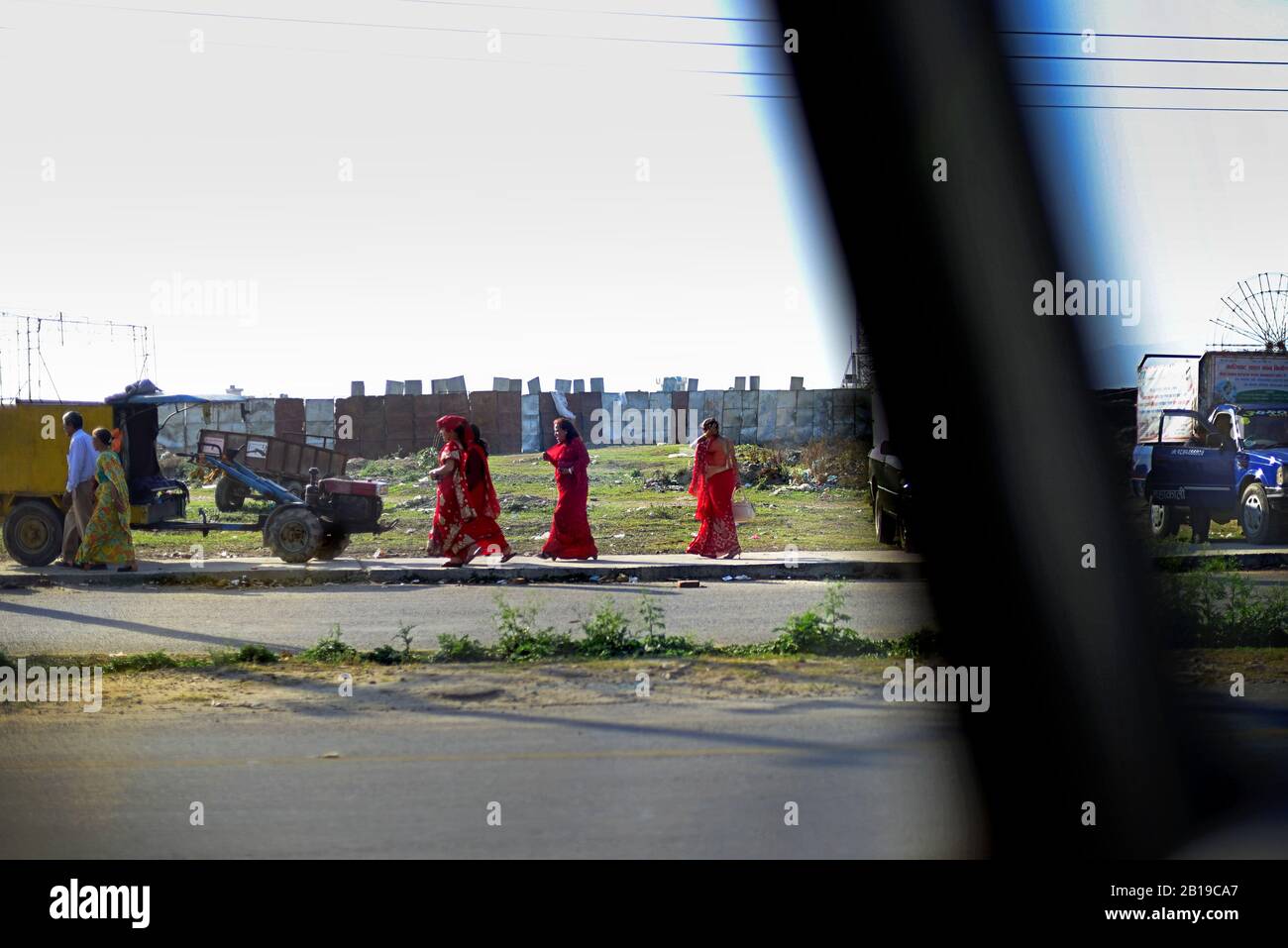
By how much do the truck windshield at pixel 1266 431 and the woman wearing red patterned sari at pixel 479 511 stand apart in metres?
11.0

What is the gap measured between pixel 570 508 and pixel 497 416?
89.2 feet

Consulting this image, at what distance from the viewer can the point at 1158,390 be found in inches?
1177

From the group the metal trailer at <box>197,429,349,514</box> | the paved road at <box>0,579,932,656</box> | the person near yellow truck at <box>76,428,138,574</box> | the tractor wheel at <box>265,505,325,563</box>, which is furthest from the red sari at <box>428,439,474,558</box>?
the person near yellow truck at <box>76,428,138,574</box>

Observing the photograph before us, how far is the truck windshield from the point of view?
17.8 meters

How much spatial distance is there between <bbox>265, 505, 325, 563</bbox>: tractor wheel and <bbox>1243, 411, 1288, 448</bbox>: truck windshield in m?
13.3

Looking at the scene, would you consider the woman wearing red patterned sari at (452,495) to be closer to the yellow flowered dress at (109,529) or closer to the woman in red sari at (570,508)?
the woman in red sari at (570,508)

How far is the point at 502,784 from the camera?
18.5 feet

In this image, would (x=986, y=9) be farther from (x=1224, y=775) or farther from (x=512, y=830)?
(x=512, y=830)
